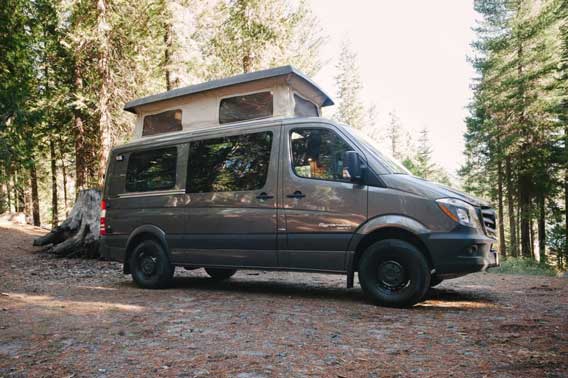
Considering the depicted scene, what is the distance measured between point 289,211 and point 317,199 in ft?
1.55

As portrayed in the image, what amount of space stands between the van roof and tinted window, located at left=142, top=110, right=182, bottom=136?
5.8 inches

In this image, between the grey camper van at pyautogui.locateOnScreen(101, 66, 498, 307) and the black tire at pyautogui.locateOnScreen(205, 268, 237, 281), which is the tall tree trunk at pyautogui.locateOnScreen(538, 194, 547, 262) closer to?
the grey camper van at pyautogui.locateOnScreen(101, 66, 498, 307)

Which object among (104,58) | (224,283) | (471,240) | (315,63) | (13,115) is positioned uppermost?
(315,63)

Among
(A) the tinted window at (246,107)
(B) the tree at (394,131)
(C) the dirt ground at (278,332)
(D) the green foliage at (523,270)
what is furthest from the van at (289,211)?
(B) the tree at (394,131)

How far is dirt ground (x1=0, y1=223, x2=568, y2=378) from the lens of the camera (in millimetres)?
3125

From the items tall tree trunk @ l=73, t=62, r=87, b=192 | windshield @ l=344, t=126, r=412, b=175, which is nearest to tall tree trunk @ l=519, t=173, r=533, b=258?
windshield @ l=344, t=126, r=412, b=175

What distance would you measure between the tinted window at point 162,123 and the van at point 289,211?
0.88ft

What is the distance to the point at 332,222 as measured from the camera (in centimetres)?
564

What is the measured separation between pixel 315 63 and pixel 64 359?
65.0 feet

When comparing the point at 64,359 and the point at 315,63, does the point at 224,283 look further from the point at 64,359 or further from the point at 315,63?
the point at 315,63

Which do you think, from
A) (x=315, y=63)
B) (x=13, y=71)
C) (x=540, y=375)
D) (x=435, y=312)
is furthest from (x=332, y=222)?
(x=315, y=63)

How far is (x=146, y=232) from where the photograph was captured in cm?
734

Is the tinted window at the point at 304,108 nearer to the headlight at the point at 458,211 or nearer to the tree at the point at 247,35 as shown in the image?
the headlight at the point at 458,211

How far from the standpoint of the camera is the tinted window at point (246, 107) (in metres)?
6.63
